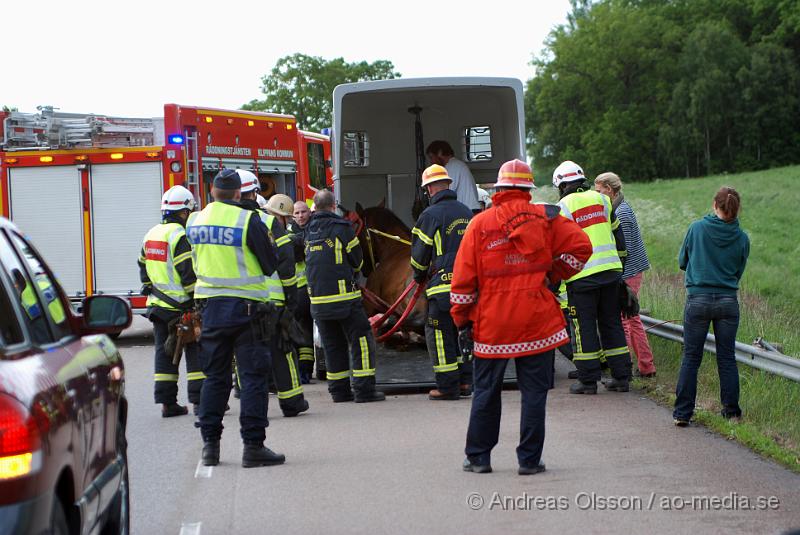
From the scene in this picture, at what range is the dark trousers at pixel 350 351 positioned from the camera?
10680mm

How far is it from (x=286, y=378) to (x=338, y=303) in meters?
1.16

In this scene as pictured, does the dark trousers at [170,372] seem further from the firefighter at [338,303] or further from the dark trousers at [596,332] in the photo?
the dark trousers at [596,332]

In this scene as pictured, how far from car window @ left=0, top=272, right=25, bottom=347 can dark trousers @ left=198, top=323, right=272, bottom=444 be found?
3.81m

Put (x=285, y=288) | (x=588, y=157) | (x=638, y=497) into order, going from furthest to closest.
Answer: (x=588, y=157), (x=285, y=288), (x=638, y=497)

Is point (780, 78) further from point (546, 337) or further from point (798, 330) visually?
point (546, 337)

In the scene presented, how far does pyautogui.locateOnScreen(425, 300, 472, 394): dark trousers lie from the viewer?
10.5 metres

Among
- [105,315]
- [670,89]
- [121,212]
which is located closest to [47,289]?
[105,315]

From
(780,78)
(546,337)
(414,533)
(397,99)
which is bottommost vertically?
(414,533)

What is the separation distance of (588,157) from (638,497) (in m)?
93.6

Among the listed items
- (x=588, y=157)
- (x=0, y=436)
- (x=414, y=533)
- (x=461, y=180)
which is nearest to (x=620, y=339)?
(x=461, y=180)

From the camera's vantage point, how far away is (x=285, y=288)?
8.62 m

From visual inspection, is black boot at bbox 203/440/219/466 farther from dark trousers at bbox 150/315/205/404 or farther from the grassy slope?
the grassy slope

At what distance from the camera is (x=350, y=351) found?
35.7 ft

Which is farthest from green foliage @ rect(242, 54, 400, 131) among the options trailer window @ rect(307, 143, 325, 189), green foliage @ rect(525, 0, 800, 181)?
trailer window @ rect(307, 143, 325, 189)
